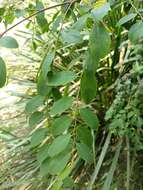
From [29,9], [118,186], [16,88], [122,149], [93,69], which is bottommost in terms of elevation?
[118,186]

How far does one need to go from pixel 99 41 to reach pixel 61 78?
13 centimetres

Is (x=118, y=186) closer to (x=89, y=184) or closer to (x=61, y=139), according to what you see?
(x=89, y=184)

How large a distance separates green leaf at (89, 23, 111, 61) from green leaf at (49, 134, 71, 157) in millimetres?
191

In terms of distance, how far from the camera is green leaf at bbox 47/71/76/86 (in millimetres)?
779

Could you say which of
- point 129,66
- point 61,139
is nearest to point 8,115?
point 129,66

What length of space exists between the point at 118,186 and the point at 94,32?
112 centimetres

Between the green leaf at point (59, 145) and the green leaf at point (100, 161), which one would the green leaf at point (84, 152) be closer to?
the green leaf at point (59, 145)

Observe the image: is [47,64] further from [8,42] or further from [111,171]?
[111,171]

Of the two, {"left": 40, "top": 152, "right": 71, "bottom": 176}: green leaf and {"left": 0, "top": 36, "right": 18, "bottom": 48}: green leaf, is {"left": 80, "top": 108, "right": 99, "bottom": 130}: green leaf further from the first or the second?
{"left": 0, "top": 36, "right": 18, "bottom": 48}: green leaf

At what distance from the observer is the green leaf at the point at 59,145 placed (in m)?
0.81

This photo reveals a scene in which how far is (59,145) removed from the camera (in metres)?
0.81

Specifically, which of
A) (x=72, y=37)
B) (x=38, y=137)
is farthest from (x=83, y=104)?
(x=72, y=37)

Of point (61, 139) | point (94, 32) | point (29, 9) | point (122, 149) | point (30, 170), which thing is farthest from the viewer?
point (30, 170)

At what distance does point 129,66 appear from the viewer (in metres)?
1.90
